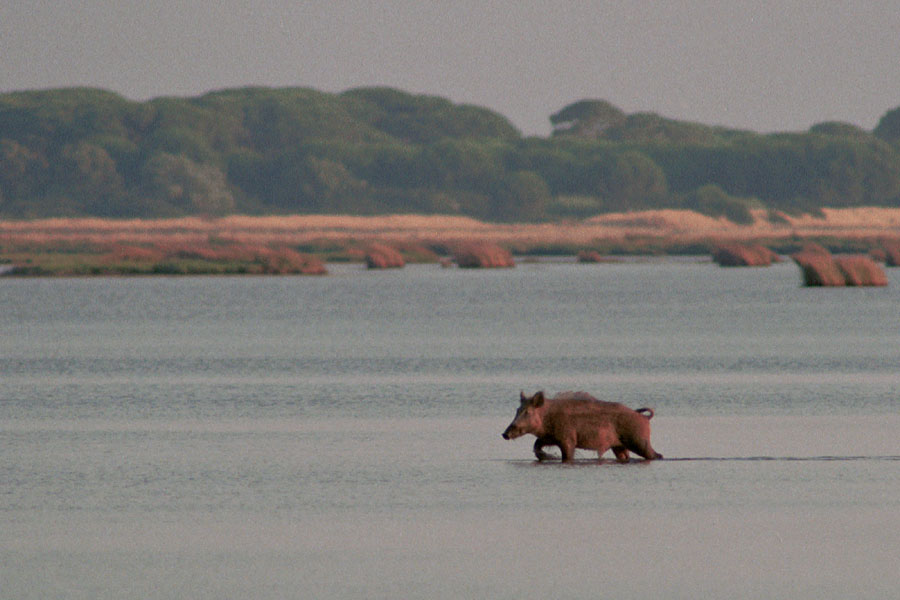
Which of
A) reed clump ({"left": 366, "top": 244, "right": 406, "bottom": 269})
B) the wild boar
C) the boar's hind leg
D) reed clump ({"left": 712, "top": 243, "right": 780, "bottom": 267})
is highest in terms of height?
reed clump ({"left": 712, "top": 243, "right": 780, "bottom": 267})

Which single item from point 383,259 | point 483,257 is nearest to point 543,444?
point 483,257

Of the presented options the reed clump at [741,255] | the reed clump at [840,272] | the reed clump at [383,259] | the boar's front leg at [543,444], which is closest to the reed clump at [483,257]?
the reed clump at [383,259]

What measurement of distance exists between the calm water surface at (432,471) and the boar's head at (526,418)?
0.37 metres

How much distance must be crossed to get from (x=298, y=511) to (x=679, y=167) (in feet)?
569

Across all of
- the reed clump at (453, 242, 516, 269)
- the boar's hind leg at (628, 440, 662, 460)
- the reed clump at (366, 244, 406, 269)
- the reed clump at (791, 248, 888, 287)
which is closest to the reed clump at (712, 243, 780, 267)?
the reed clump at (453, 242, 516, 269)

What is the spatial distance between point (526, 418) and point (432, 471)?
3.73 ft

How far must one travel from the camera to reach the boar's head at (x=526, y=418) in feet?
55.7

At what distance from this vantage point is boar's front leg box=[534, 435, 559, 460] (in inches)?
683

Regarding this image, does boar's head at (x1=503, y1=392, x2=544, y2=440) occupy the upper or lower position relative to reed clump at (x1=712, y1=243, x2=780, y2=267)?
lower

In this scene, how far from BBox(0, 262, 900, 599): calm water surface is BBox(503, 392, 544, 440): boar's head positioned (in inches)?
14.6

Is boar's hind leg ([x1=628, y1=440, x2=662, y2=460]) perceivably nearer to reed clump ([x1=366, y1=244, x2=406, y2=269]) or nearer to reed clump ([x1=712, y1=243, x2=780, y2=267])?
reed clump ([x1=712, y1=243, x2=780, y2=267])

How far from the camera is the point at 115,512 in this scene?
1424 centimetres

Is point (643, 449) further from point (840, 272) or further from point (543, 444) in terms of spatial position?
point (840, 272)

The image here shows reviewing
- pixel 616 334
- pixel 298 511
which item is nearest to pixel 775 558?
pixel 298 511
